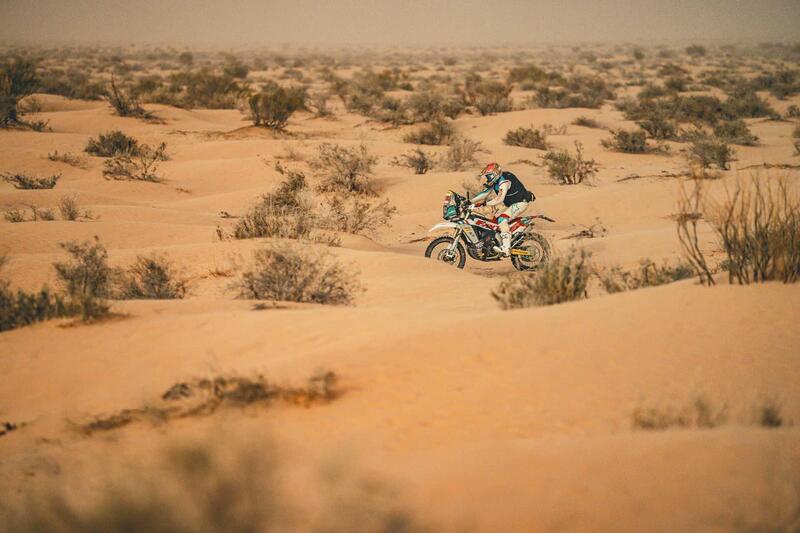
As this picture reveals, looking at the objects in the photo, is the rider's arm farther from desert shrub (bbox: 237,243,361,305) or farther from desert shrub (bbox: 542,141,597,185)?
desert shrub (bbox: 542,141,597,185)

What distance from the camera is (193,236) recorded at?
11766 mm

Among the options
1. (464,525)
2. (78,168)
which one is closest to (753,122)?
(78,168)

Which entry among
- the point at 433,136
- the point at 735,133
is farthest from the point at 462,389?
the point at 735,133

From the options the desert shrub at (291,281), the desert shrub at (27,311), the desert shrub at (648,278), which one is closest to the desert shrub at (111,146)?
the desert shrub at (291,281)

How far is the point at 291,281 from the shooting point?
788 centimetres

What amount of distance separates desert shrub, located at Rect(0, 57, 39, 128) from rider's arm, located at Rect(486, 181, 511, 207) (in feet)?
64.9

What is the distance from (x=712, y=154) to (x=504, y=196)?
10803 mm

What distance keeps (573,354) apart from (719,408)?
1116 millimetres

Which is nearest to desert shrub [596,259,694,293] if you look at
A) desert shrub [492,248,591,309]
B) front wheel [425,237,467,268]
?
desert shrub [492,248,591,309]

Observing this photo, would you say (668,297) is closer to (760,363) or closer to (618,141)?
(760,363)

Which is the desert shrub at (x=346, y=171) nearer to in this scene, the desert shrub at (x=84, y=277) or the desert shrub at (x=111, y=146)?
the desert shrub at (x=111, y=146)

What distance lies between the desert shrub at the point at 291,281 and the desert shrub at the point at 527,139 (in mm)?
15462

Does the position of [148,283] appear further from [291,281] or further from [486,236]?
[486,236]

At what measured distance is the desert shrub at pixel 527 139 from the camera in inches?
867
